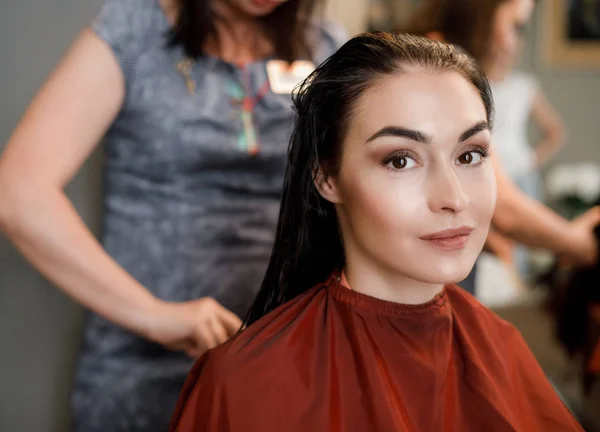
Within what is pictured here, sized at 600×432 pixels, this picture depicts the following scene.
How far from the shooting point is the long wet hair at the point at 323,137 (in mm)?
865

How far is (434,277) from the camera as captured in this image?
826mm

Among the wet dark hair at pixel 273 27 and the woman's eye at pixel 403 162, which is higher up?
the wet dark hair at pixel 273 27

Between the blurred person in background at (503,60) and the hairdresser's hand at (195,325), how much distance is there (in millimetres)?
463

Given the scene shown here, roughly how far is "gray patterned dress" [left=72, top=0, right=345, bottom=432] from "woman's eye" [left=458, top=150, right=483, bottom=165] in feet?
1.48

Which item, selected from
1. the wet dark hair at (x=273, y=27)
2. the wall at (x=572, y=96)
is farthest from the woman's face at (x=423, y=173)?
the wall at (x=572, y=96)

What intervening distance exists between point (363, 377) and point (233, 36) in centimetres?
69

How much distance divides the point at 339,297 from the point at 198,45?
1.73 feet

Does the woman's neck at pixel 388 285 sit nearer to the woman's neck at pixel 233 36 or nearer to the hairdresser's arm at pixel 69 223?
the hairdresser's arm at pixel 69 223

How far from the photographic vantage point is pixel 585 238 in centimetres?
138

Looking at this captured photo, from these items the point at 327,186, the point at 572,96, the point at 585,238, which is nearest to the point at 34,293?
the point at 327,186

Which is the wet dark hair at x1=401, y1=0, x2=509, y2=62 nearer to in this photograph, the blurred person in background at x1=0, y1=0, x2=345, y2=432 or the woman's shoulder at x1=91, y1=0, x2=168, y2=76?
the blurred person in background at x1=0, y1=0, x2=345, y2=432

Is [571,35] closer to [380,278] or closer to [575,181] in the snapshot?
[575,181]

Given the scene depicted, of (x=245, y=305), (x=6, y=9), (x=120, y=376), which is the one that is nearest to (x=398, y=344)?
(x=245, y=305)

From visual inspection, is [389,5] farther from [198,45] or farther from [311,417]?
[311,417]
